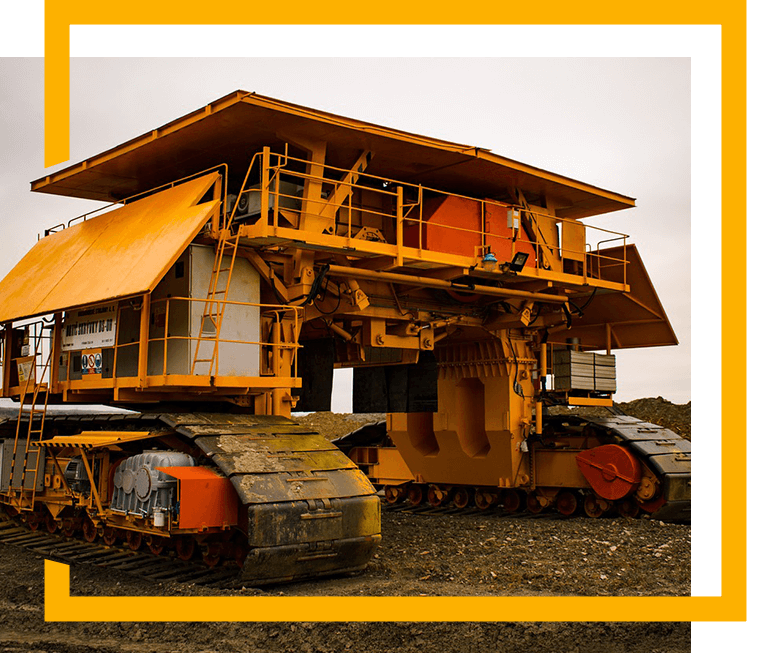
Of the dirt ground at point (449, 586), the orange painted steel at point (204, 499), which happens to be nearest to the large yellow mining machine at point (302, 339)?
the orange painted steel at point (204, 499)

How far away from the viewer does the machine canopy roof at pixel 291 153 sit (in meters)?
12.0

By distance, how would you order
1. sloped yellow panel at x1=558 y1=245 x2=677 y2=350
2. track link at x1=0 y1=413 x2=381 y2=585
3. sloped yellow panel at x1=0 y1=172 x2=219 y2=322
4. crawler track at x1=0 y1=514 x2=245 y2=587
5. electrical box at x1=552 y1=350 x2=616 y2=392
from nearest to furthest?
track link at x1=0 y1=413 x2=381 y2=585 < crawler track at x1=0 y1=514 x2=245 y2=587 < sloped yellow panel at x1=0 y1=172 x2=219 y2=322 < electrical box at x1=552 y1=350 x2=616 y2=392 < sloped yellow panel at x1=558 y1=245 x2=677 y2=350

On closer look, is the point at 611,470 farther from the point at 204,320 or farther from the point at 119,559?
the point at 119,559

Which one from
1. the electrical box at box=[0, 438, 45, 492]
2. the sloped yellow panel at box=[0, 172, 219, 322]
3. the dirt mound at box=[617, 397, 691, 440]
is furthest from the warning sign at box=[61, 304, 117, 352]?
the dirt mound at box=[617, 397, 691, 440]

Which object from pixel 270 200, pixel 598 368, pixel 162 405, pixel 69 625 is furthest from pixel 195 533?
pixel 598 368

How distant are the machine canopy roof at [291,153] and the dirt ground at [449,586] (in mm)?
5624

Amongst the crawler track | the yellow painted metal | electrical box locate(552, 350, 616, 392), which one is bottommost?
the crawler track

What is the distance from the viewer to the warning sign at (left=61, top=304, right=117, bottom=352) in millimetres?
12591

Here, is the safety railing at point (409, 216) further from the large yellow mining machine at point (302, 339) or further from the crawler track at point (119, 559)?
the crawler track at point (119, 559)

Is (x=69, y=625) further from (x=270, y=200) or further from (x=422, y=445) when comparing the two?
(x=422, y=445)

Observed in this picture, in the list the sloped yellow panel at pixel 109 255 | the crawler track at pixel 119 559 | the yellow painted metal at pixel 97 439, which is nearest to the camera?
the crawler track at pixel 119 559

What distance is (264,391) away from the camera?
39.8ft

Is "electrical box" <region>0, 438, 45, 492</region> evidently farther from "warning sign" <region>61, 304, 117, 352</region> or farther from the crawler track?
"warning sign" <region>61, 304, 117, 352</region>

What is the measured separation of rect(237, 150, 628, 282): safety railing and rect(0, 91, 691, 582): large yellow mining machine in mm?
47
